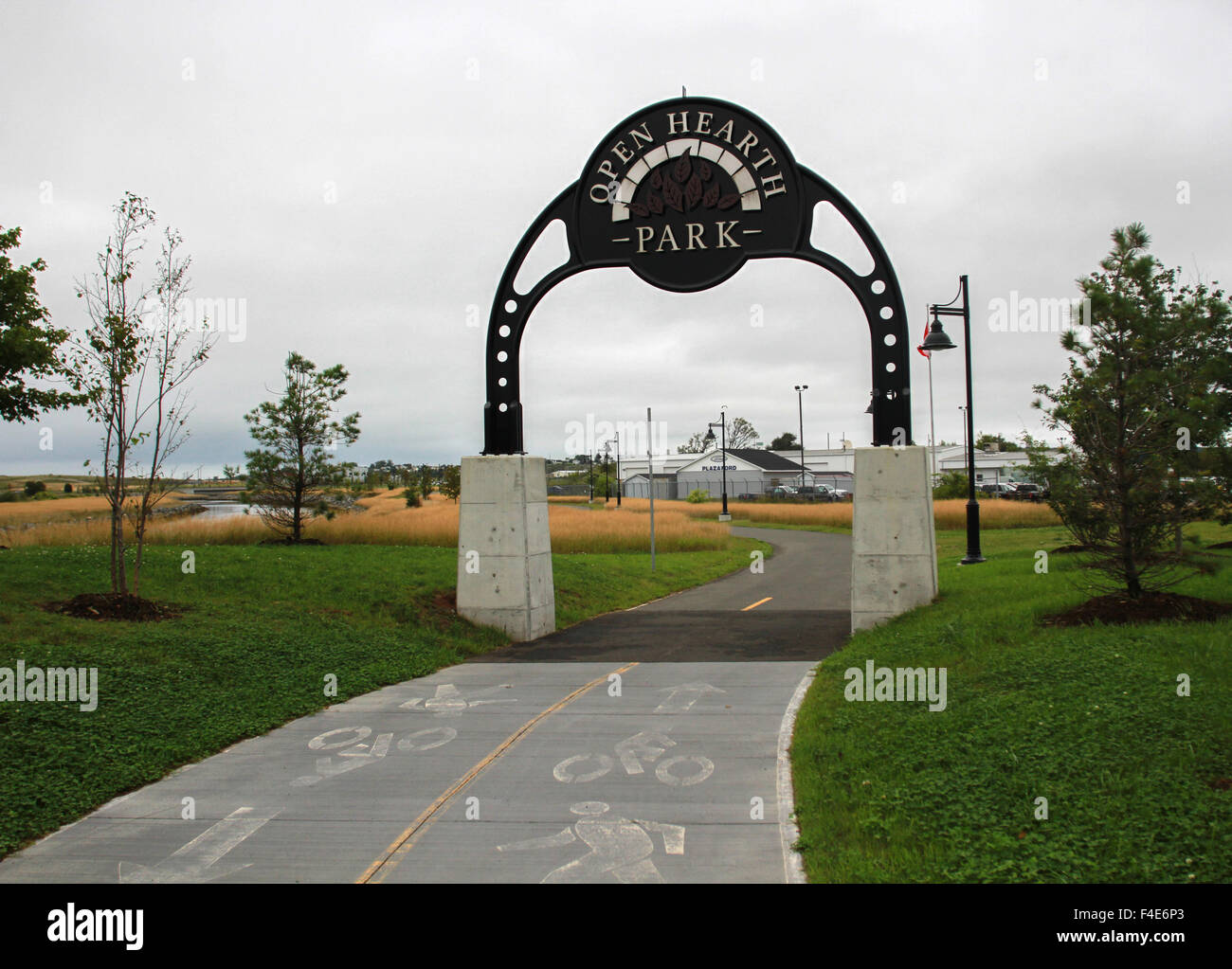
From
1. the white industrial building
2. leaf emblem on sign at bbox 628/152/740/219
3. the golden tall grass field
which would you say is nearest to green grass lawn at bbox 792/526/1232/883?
leaf emblem on sign at bbox 628/152/740/219

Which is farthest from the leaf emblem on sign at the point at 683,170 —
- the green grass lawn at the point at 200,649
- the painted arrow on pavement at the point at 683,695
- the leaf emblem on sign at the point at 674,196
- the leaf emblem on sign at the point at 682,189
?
the painted arrow on pavement at the point at 683,695

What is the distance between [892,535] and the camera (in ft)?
39.7

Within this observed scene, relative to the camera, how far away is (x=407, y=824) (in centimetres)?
586

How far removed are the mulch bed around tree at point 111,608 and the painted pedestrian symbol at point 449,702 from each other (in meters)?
3.69

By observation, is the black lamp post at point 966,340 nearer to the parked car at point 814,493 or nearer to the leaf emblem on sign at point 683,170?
the leaf emblem on sign at point 683,170

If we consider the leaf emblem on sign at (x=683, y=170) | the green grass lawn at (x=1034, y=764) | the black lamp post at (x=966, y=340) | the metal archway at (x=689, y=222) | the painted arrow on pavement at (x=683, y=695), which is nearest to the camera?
the green grass lawn at (x=1034, y=764)

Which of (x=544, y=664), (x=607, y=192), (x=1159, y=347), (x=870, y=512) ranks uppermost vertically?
(x=607, y=192)

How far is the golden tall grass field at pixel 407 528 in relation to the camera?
2152cm

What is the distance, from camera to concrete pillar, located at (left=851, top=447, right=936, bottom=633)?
472 inches

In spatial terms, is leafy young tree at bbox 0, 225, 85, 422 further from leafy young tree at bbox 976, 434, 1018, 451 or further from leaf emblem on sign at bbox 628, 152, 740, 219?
leafy young tree at bbox 976, 434, 1018, 451

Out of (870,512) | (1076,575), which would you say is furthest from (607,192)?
(1076,575)

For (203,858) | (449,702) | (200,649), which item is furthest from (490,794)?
(200,649)
